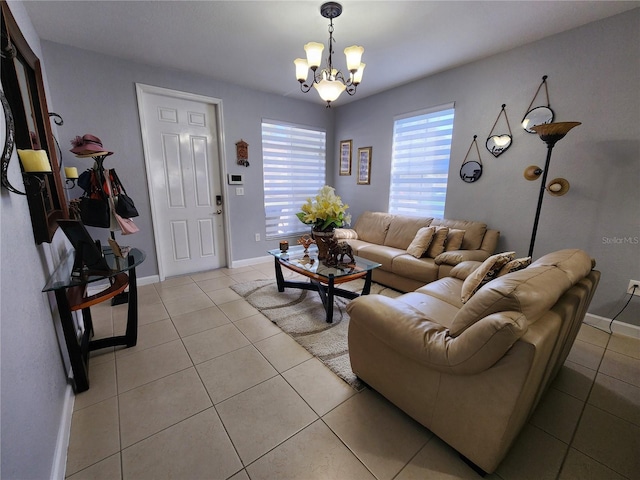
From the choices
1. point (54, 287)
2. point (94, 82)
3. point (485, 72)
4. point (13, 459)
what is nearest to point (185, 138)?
point (94, 82)

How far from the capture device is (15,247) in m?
1.10

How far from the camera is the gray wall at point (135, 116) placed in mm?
2654

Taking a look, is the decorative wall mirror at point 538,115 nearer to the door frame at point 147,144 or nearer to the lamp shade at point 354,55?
the lamp shade at point 354,55

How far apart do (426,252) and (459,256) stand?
458 mm

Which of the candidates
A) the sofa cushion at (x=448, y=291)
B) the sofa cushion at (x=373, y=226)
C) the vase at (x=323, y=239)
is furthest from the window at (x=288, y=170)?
the sofa cushion at (x=448, y=291)

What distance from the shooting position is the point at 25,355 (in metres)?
1.03

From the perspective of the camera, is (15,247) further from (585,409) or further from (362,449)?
(585,409)

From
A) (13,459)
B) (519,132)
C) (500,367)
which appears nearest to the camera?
(13,459)

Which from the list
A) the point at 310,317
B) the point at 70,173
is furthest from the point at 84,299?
the point at 310,317

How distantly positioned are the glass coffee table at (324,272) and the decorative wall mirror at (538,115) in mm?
2026

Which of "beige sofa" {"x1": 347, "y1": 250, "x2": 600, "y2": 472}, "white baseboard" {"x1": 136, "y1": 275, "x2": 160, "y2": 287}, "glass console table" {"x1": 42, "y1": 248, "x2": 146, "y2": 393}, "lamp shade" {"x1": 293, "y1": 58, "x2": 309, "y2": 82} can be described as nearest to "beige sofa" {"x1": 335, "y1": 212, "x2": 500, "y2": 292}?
"beige sofa" {"x1": 347, "y1": 250, "x2": 600, "y2": 472}

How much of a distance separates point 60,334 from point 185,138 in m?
2.58

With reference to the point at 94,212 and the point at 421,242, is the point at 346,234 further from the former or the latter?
the point at 94,212

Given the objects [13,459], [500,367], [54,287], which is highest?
[54,287]
